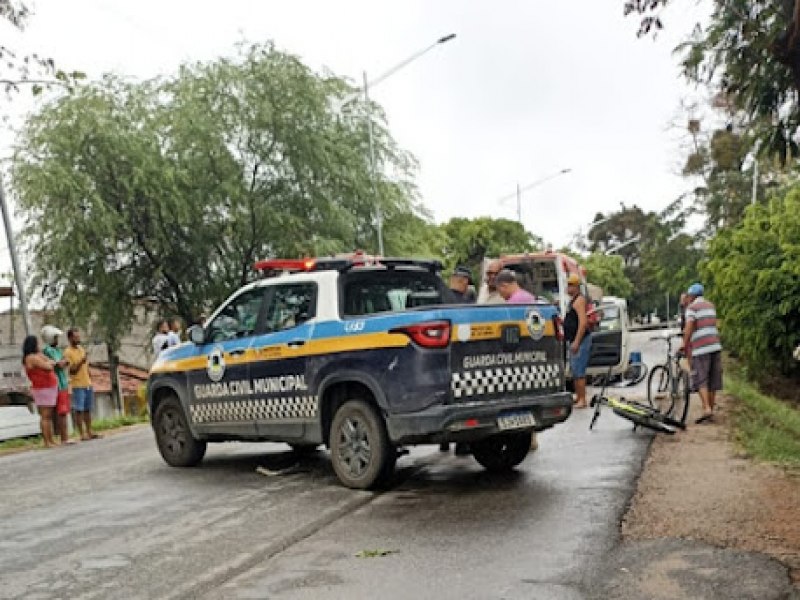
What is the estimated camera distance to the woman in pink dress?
13.9 metres

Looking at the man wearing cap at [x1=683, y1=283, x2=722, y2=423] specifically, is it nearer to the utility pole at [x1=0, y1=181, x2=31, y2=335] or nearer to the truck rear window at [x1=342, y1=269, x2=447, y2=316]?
the truck rear window at [x1=342, y1=269, x2=447, y2=316]

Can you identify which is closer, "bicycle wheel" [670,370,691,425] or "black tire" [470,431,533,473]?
"black tire" [470,431,533,473]

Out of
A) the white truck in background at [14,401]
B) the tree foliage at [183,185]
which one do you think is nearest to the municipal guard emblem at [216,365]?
the white truck in background at [14,401]

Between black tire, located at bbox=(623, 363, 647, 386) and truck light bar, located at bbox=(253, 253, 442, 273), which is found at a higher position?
truck light bar, located at bbox=(253, 253, 442, 273)

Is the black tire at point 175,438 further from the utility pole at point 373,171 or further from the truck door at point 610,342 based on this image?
the utility pole at point 373,171

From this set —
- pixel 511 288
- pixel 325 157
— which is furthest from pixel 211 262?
pixel 511 288

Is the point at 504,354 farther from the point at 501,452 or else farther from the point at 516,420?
the point at 501,452

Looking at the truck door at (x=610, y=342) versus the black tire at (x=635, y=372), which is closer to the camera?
the black tire at (x=635, y=372)

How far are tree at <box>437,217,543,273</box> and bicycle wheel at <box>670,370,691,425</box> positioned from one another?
49545mm

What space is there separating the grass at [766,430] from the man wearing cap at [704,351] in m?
0.46

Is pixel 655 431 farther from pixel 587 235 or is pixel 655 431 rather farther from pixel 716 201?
pixel 587 235

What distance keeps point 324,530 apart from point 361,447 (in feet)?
4.55

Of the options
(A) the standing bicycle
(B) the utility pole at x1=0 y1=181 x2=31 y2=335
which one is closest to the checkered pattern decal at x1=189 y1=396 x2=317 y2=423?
(A) the standing bicycle

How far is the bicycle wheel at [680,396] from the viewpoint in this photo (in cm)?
1130
